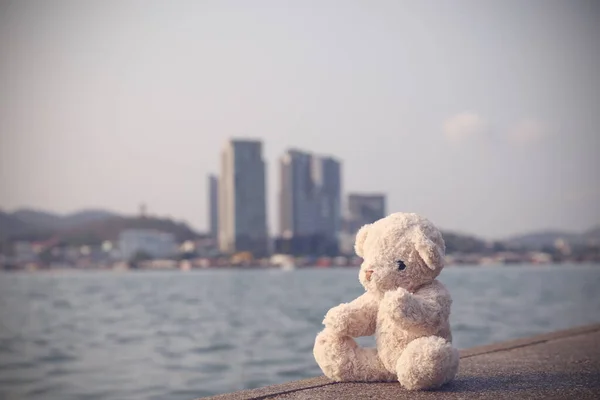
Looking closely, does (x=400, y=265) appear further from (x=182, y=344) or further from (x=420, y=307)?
(x=182, y=344)

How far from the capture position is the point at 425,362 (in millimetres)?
3695

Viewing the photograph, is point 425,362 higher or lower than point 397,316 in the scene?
lower

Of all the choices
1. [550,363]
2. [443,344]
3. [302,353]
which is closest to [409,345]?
[443,344]

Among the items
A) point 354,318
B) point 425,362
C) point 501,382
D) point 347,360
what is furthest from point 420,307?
point 501,382

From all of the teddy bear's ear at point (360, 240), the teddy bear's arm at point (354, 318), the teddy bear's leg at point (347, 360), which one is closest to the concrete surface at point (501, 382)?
the teddy bear's leg at point (347, 360)

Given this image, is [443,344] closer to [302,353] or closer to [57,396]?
[57,396]

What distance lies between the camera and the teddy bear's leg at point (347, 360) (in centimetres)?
397

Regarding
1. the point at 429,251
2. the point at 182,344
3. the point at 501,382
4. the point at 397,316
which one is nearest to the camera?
the point at 397,316

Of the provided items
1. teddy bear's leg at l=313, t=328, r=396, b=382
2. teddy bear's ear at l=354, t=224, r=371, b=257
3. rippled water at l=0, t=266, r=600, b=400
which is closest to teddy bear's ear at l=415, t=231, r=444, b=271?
teddy bear's ear at l=354, t=224, r=371, b=257

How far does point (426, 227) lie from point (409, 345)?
0.61 m

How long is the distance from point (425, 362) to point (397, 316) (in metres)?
0.26

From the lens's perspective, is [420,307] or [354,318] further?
[354,318]

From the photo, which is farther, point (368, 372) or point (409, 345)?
point (368, 372)

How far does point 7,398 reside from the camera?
10.9 m
